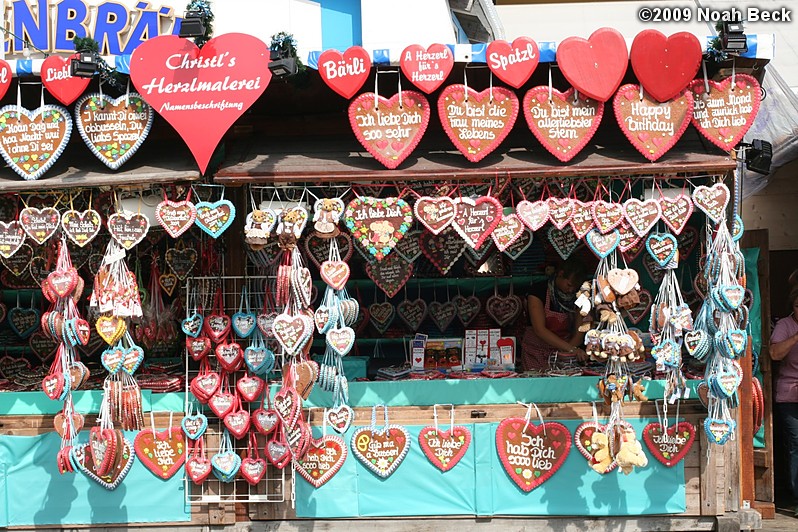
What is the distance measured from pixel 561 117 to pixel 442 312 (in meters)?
2.48

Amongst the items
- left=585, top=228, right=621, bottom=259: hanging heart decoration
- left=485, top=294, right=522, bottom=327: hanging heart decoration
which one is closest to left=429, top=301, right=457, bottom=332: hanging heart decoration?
left=485, top=294, right=522, bottom=327: hanging heart decoration

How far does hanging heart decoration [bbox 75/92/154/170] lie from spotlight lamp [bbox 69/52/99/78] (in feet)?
0.98

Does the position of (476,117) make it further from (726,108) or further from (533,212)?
(726,108)

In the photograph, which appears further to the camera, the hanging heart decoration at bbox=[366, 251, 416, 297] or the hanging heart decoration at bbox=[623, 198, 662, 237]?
the hanging heart decoration at bbox=[366, 251, 416, 297]

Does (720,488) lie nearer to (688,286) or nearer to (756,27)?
(688,286)

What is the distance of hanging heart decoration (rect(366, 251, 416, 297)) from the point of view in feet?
21.5

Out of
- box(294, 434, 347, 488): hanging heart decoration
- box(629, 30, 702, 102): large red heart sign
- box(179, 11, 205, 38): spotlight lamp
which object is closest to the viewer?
box(179, 11, 205, 38): spotlight lamp

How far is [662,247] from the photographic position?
5.95 meters

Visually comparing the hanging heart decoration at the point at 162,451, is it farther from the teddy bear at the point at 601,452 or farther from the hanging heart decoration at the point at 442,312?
the teddy bear at the point at 601,452

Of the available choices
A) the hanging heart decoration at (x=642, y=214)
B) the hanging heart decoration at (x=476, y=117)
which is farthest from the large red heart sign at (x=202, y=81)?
the hanging heart decoration at (x=642, y=214)

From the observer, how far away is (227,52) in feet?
19.1

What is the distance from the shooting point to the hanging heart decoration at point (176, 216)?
19.3 feet

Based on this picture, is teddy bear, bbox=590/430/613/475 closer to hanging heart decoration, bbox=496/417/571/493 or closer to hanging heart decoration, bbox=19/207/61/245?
hanging heart decoration, bbox=496/417/571/493

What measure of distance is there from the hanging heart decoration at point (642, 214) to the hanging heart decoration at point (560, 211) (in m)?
0.35
